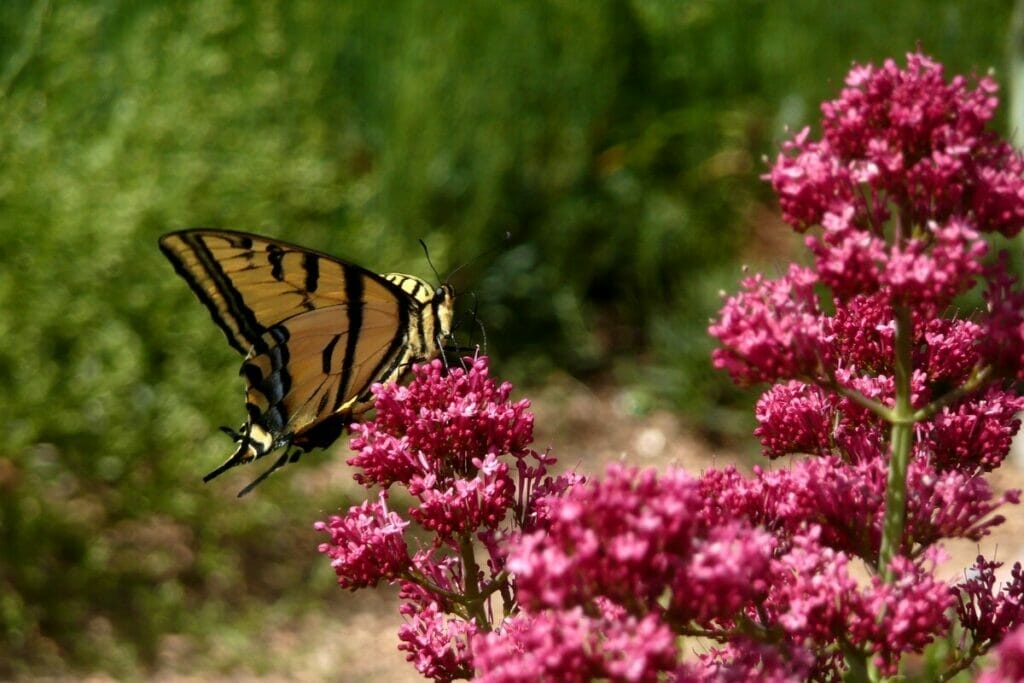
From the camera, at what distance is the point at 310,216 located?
695 cm

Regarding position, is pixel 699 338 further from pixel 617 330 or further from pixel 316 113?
pixel 316 113

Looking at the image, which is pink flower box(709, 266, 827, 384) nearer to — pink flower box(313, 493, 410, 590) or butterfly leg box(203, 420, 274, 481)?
pink flower box(313, 493, 410, 590)

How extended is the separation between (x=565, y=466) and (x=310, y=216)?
2111 mm

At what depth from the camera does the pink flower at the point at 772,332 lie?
179 centimetres

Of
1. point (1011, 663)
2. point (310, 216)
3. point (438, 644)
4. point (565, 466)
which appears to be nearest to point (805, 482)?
point (1011, 663)

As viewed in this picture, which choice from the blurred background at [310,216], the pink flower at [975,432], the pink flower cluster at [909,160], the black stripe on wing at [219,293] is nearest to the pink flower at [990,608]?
the pink flower at [975,432]

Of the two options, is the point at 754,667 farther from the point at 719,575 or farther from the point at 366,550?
the point at 366,550

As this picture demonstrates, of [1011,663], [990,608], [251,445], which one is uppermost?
[251,445]

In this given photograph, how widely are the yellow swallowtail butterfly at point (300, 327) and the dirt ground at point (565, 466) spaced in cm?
111

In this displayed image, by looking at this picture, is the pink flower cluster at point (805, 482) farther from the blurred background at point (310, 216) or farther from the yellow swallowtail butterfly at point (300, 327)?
the blurred background at point (310, 216)

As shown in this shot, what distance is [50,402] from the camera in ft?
18.4

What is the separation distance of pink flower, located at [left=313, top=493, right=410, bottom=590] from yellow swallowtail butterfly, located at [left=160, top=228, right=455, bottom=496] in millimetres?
1025

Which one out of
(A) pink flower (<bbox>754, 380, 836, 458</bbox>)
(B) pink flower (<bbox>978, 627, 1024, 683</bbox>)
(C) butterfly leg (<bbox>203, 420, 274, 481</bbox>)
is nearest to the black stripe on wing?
(C) butterfly leg (<bbox>203, 420, 274, 481</bbox>)

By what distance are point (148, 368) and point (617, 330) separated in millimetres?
3506
